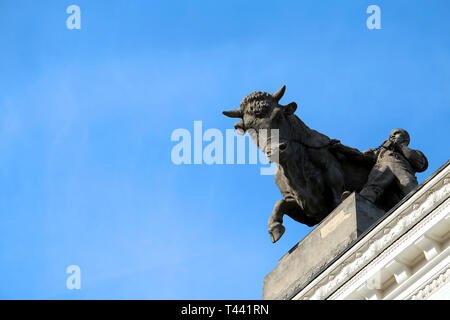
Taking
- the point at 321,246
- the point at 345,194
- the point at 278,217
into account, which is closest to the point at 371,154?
the point at 345,194

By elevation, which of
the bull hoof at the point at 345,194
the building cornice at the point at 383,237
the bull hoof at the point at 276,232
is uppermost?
the bull hoof at the point at 345,194

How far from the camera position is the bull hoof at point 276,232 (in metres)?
27.8

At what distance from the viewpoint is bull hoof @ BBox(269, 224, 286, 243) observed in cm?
2783

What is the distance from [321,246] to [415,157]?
3.39 metres

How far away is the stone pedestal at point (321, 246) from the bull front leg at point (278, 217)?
943 mm

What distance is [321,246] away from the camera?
85.3 ft

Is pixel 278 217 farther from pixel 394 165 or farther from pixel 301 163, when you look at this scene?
pixel 394 165

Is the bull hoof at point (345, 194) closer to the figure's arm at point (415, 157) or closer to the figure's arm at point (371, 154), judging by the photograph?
the figure's arm at point (371, 154)

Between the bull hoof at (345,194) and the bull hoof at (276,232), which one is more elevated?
the bull hoof at (345,194)

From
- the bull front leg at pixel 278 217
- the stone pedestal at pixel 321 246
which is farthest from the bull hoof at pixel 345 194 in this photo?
the bull front leg at pixel 278 217

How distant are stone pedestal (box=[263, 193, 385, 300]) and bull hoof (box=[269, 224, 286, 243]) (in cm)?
86

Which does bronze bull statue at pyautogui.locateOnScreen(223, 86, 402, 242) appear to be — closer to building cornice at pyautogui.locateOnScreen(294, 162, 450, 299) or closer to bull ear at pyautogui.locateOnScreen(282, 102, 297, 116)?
bull ear at pyautogui.locateOnScreen(282, 102, 297, 116)
